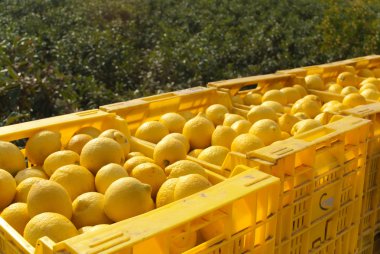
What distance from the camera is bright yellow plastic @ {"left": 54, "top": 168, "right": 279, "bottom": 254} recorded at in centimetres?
150

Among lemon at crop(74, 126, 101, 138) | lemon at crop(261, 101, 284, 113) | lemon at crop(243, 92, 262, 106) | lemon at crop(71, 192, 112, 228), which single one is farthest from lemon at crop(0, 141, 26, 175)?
lemon at crop(243, 92, 262, 106)

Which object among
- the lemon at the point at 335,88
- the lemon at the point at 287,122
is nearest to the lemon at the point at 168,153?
the lemon at the point at 287,122

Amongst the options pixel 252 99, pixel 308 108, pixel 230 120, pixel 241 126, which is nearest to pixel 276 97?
pixel 252 99

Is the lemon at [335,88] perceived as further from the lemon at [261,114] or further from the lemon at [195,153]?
the lemon at [195,153]

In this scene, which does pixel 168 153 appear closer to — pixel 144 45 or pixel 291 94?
pixel 291 94

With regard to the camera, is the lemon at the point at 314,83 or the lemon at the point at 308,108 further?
the lemon at the point at 314,83

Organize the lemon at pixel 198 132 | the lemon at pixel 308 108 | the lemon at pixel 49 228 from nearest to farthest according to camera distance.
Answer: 1. the lemon at pixel 49 228
2. the lemon at pixel 198 132
3. the lemon at pixel 308 108

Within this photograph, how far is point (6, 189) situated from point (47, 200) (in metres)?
0.32

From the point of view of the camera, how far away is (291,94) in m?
3.76

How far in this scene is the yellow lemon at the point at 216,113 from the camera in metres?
3.21

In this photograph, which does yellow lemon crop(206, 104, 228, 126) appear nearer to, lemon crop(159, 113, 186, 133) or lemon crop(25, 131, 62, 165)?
lemon crop(159, 113, 186, 133)

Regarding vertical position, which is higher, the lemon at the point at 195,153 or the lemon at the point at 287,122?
the lemon at the point at 287,122

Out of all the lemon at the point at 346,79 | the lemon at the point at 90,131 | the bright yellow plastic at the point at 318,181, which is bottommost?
the bright yellow plastic at the point at 318,181

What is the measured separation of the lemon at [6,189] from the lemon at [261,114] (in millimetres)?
1539
